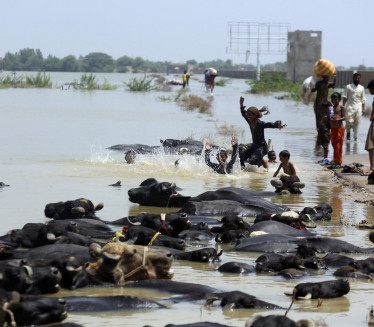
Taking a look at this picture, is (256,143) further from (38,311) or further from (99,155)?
(38,311)

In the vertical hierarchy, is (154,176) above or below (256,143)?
below

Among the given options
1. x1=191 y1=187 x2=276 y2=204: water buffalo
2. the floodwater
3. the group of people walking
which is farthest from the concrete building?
x1=191 y1=187 x2=276 y2=204: water buffalo

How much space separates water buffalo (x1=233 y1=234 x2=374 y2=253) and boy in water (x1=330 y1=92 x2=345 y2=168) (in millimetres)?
7678

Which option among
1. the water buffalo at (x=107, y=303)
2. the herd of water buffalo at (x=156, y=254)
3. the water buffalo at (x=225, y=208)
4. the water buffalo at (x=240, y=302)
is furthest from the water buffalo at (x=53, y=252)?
the water buffalo at (x=225, y=208)

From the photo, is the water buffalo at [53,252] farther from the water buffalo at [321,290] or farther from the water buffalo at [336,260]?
the water buffalo at [336,260]

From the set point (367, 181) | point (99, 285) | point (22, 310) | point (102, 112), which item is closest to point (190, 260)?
point (99, 285)

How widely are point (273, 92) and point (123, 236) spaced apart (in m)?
52.2

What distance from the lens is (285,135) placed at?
24281mm

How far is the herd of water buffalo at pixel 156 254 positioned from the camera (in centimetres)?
610

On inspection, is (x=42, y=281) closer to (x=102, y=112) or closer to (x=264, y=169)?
(x=264, y=169)

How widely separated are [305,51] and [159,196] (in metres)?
53.2

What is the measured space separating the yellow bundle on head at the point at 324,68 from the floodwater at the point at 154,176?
1.77 meters

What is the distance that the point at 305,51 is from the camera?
6269 centimetres

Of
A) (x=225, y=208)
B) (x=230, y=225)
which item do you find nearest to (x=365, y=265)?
(x=230, y=225)
